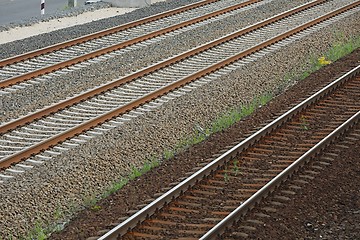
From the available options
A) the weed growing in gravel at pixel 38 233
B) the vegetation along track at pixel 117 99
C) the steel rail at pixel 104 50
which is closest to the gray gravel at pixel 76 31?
the steel rail at pixel 104 50

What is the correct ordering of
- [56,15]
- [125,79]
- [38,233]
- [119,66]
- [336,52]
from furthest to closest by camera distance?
[56,15] → [336,52] → [119,66] → [125,79] → [38,233]

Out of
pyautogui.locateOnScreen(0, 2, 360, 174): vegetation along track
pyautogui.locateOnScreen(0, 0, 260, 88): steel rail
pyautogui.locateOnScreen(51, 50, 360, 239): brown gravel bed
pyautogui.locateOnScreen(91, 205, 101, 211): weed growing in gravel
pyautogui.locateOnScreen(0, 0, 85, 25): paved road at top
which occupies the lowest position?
pyautogui.locateOnScreen(0, 0, 85, 25): paved road at top

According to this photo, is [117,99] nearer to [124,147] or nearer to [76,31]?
[124,147]

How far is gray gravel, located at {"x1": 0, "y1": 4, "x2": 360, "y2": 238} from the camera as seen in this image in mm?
9898

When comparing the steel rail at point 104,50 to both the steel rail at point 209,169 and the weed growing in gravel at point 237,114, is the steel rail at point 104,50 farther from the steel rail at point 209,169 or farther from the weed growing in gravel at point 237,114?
the steel rail at point 209,169

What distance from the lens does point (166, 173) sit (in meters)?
10.9

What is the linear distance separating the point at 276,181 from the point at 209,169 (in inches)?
37.6

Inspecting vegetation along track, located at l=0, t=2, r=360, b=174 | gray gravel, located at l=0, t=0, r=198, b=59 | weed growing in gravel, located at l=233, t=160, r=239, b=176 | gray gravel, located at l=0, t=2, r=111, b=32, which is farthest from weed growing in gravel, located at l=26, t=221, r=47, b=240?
gray gravel, located at l=0, t=2, r=111, b=32

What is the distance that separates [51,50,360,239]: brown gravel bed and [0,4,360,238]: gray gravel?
0.34 meters

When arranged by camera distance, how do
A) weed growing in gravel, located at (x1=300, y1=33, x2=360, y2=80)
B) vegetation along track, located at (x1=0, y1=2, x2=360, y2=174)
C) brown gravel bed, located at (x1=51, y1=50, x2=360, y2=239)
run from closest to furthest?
brown gravel bed, located at (x1=51, y1=50, x2=360, y2=239) → vegetation along track, located at (x1=0, y1=2, x2=360, y2=174) → weed growing in gravel, located at (x1=300, y1=33, x2=360, y2=80)

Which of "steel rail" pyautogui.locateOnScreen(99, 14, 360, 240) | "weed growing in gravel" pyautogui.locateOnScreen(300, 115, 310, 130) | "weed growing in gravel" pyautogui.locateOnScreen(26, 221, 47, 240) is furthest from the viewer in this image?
"weed growing in gravel" pyautogui.locateOnScreen(300, 115, 310, 130)

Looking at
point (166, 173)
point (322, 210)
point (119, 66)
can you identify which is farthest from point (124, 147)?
point (119, 66)

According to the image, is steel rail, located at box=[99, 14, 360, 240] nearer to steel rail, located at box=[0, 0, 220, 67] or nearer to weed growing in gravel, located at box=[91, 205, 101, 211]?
weed growing in gravel, located at box=[91, 205, 101, 211]

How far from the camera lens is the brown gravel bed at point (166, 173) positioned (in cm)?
950
